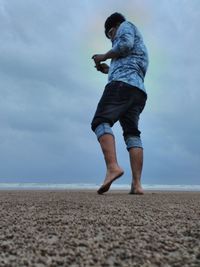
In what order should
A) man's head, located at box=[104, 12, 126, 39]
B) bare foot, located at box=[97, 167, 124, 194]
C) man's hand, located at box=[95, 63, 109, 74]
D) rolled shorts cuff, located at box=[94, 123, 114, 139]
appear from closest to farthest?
bare foot, located at box=[97, 167, 124, 194]
rolled shorts cuff, located at box=[94, 123, 114, 139]
man's head, located at box=[104, 12, 126, 39]
man's hand, located at box=[95, 63, 109, 74]

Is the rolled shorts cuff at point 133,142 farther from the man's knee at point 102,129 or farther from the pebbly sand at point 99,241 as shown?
the pebbly sand at point 99,241

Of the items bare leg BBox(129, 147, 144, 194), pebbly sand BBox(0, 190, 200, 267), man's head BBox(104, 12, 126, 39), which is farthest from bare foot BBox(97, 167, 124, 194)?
pebbly sand BBox(0, 190, 200, 267)

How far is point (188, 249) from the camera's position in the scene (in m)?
0.97

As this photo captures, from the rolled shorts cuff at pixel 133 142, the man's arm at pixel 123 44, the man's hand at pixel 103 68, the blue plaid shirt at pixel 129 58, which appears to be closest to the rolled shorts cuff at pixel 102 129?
the rolled shorts cuff at pixel 133 142

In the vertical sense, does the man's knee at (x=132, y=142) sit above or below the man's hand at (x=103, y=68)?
below

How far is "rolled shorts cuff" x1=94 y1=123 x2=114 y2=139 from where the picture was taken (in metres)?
3.55

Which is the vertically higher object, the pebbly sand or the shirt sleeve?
the shirt sleeve

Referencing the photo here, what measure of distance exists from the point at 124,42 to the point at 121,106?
557mm

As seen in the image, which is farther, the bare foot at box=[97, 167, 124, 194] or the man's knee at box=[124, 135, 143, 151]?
the man's knee at box=[124, 135, 143, 151]

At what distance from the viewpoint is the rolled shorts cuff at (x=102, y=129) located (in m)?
3.55

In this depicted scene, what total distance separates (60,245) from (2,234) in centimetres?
24

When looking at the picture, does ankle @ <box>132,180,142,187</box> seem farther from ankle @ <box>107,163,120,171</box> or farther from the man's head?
the man's head

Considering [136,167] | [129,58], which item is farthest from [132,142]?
[129,58]

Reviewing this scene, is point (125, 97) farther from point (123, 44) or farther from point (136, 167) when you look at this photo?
point (136, 167)
